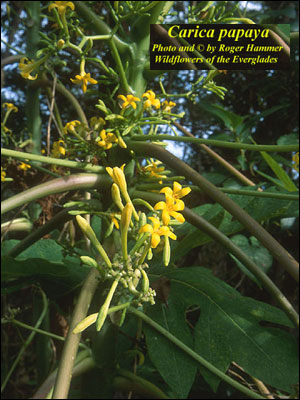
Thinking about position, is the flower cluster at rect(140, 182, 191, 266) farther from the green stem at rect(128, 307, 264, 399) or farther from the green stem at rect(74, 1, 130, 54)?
the green stem at rect(74, 1, 130, 54)

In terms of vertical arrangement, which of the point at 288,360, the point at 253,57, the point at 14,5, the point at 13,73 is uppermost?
the point at 14,5

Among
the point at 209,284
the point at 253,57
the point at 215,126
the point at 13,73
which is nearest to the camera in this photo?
the point at 253,57

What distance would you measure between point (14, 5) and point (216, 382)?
6.96ft

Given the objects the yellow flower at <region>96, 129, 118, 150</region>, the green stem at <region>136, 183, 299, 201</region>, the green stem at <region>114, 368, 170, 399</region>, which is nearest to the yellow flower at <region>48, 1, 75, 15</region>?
the yellow flower at <region>96, 129, 118, 150</region>

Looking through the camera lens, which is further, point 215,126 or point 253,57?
point 215,126

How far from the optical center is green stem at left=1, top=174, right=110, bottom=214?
2.10 ft

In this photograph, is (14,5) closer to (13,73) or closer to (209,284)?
(13,73)

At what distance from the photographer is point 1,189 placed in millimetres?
1704

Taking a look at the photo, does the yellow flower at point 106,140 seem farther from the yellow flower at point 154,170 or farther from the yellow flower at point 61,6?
the yellow flower at point 61,6

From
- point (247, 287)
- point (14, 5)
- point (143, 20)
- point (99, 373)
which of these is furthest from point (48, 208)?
point (14, 5)

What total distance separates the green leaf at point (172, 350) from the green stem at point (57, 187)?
286 mm

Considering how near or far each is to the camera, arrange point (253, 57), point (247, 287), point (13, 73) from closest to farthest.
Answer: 1. point (253, 57)
2. point (247, 287)
3. point (13, 73)

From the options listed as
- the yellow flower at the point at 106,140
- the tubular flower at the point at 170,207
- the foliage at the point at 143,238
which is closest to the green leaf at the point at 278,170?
the foliage at the point at 143,238

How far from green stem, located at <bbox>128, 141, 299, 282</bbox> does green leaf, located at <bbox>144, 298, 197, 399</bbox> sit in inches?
10.2
